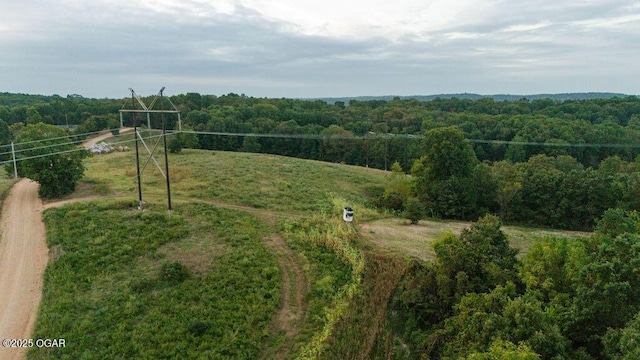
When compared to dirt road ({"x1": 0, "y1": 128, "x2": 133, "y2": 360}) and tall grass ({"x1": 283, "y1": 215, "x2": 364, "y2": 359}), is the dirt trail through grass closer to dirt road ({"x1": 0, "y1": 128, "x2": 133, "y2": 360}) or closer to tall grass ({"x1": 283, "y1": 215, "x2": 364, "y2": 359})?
tall grass ({"x1": 283, "y1": 215, "x2": 364, "y2": 359})

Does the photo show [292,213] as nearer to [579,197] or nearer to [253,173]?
[253,173]

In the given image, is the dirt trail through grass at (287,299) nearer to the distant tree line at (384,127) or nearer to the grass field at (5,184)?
the grass field at (5,184)

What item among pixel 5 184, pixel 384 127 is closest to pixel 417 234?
pixel 5 184

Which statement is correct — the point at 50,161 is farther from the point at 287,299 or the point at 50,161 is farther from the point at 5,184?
the point at 287,299

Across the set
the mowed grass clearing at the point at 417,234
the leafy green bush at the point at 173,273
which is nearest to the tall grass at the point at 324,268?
the mowed grass clearing at the point at 417,234

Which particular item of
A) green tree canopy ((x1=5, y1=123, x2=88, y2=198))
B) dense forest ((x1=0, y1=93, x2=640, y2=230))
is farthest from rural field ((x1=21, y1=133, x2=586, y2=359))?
dense forest ((x1=0, y1=93, x2=640, y2=230))

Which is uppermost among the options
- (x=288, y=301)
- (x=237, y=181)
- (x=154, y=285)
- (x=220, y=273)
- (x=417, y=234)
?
(x=237, y=181)
